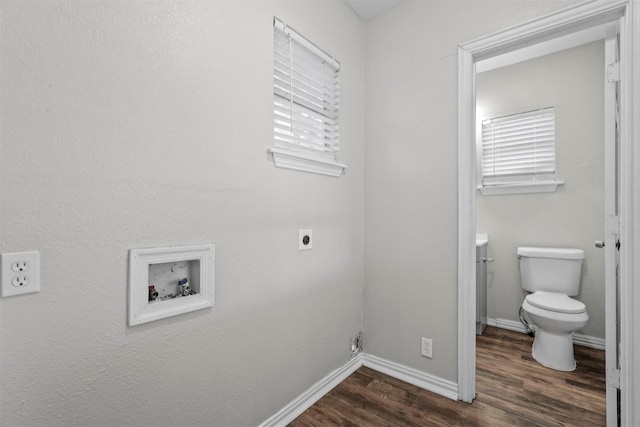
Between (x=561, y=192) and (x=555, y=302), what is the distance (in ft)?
3.38

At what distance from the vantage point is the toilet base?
7.13ft

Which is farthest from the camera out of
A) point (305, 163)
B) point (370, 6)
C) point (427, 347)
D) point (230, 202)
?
point (370, 6)

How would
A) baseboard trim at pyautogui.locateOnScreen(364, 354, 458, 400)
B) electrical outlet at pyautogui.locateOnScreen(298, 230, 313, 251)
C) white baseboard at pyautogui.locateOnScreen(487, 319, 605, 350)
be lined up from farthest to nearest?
white baseboard at pyautogui.locateOnScreen(487, 319, 605, 350) → baseboard trim at pyautogui.locateOnScreen(364, 354, 458, 400) → electrical outlet at pyautogui.locateOnScreen(298, 230, 313, 251)

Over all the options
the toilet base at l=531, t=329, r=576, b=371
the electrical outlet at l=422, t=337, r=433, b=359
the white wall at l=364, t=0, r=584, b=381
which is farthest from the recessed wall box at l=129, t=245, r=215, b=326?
the toilet base at l=531, t=329, r=576, b=371

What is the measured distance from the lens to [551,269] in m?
2.58

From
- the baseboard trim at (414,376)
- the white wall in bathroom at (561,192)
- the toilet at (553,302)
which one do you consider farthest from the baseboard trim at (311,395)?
the white wall in bathroom at (561,192)

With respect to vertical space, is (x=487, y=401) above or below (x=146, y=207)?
below

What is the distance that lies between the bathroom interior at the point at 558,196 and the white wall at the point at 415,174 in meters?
1.18

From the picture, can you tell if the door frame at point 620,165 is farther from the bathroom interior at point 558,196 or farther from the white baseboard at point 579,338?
the white baseboard at point 579,338

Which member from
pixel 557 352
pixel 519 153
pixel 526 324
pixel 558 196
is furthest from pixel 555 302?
pixel 519 153

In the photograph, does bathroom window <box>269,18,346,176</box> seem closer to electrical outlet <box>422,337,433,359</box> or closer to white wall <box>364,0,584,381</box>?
white wall <box>364,0,584,381</box>

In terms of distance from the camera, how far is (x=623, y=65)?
4.57ft

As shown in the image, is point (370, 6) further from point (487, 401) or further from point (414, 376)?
point (487, 401)

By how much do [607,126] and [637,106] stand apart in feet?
0.51
